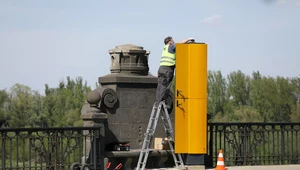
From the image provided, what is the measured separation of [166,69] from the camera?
17984 mm

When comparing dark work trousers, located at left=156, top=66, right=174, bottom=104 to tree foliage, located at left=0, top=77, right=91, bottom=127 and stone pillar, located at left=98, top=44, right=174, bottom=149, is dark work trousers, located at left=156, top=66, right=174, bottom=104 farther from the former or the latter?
tree foliage, located at left=0, top=77, right=91, bottom=127

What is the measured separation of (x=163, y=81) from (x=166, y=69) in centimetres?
27

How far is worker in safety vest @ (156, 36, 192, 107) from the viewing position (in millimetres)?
17953

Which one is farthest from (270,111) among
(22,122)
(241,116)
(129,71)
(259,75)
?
(129,71)

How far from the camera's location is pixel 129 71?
1919cm

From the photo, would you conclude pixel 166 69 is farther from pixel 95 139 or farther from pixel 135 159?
pixel 135 159

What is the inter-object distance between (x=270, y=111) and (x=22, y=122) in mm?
21877

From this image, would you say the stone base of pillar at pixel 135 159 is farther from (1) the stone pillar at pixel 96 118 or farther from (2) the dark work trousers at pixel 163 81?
(2) the dark work trousers at pixel 163 81

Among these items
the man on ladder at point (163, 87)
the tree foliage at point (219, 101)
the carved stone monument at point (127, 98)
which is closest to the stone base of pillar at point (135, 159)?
the carved stone monument at point (127, 98)

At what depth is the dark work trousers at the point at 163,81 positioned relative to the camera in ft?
58.9

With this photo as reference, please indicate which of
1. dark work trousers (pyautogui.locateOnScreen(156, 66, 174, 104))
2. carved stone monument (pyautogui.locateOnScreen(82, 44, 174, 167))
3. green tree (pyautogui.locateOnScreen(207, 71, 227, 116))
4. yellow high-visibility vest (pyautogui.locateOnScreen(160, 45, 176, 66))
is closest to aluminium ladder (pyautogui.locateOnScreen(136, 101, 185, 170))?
dark work trousers (pyautogui.locateOnScreen(156, 66, 174, 104))

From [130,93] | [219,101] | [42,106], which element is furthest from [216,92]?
[130,93]

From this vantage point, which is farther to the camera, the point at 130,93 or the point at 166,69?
the point at 130,93

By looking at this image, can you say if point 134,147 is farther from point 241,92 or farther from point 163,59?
point 241,92
